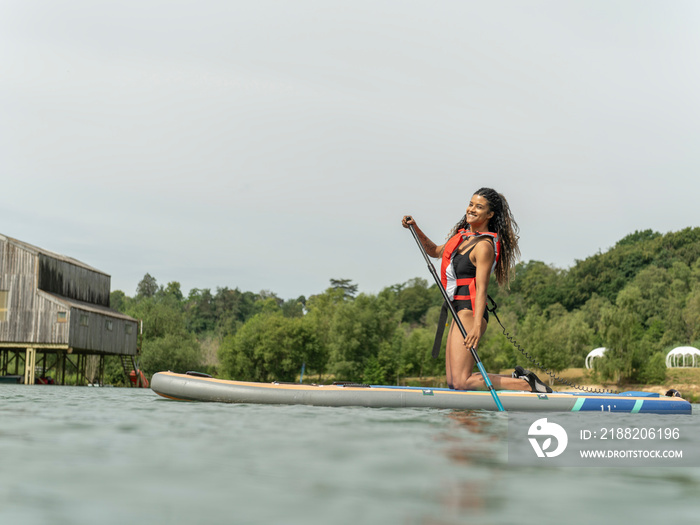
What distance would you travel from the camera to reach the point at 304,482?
8.59ft

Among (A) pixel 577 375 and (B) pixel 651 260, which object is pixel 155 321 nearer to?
(A) pixel 577 375

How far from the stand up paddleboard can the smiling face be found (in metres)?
2.15

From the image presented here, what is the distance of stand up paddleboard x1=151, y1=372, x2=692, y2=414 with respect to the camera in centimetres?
825

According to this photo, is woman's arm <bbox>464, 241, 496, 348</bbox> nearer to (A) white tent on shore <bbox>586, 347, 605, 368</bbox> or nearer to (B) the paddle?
(B) the paddle

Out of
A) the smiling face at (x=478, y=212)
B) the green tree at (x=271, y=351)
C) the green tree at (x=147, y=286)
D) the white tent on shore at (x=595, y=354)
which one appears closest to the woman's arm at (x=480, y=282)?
the smiling face at (x=478, y=212)

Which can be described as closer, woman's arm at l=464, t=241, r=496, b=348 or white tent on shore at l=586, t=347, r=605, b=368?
woman's arm at l=464, t=241, r=496, b=348

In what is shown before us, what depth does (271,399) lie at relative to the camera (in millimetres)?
8484

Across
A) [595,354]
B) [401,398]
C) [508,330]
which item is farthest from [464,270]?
[595,354]

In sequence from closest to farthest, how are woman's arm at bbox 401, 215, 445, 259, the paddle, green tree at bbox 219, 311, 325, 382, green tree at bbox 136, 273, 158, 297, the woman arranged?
1. the paddle
2. the woman
3. woman's arm at bbox 401, 215, 445, 259
4. green tree at bbox 219, 311, 325, 382
5. green tree at bbox 136, 273, 158, 297

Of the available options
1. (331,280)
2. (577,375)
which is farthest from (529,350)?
(331,280)

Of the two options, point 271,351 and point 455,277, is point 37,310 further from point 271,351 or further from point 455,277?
point 455,277

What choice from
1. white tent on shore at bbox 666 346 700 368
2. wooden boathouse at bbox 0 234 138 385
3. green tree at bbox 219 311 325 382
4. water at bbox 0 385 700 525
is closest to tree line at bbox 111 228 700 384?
green tree at bbox 219 311 325 382

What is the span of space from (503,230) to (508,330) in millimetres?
38128

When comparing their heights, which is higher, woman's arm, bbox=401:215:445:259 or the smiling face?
the smiling face
